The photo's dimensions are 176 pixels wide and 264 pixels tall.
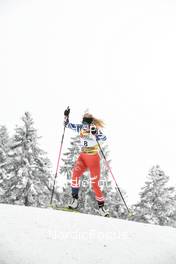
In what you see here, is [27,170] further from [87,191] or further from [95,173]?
[95,173]

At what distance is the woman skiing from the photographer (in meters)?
9.96

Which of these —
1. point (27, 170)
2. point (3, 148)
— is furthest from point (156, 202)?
point (3, 148)

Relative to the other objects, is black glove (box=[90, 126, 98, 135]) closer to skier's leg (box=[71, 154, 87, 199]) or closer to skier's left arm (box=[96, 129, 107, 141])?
skier's left arm (box=[96, 129, 107, 141])

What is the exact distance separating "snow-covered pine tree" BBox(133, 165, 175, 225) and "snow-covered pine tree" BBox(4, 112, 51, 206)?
23.3ft

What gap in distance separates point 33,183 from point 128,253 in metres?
17.2

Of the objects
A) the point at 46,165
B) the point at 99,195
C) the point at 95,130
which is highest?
the point at 46,165

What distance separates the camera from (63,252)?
5824 millimetres

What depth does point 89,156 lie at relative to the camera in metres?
10.0

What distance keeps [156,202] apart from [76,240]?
20738 mm

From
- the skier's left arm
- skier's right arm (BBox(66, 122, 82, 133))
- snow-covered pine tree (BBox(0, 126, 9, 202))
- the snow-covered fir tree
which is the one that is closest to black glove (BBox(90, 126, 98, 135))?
the skier's left arm

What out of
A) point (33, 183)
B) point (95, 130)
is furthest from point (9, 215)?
point (33, 183)

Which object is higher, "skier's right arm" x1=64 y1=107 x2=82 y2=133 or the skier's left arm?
"skier's right arm" x1=64 y1=107 x2=82 y2=133

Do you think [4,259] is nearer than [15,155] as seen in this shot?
Yes

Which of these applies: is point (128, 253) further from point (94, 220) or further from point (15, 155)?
point (15, 155)
